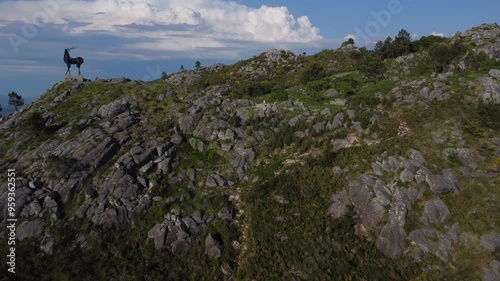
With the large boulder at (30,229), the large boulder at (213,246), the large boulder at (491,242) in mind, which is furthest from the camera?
the large boulder at (30,229)

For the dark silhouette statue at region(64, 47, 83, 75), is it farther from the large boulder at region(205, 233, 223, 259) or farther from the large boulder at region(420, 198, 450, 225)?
the large boulder at region(420, 198, 450, 225)

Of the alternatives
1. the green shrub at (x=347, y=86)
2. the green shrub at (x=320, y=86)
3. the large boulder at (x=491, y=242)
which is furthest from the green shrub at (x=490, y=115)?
the green shrub at (x=320, y=86)

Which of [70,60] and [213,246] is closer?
[213,246]

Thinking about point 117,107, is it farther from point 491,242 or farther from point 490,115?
point 490,115

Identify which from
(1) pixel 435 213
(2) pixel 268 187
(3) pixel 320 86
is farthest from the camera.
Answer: (3) pixel 320 86

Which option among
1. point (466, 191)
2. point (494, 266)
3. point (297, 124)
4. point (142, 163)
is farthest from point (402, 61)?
point (142, 163)

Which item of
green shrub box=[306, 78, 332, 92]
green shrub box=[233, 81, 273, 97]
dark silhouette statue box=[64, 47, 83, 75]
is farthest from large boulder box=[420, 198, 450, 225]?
dark silhouette statue box=[64, 47, 83, 75]

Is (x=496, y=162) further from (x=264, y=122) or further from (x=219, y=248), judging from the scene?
(x=219, y=248)

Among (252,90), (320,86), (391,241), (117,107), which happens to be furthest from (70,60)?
(391,241)

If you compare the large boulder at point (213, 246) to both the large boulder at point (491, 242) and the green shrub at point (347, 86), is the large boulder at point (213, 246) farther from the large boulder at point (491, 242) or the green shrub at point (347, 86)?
the green shrub at point (347, 86)

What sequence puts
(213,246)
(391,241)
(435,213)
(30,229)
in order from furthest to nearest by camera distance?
1. (30,229)
2. (213,246)
3. (435,213)
4. (391,241)
